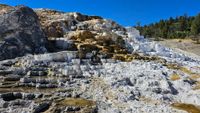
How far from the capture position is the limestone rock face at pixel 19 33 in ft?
230

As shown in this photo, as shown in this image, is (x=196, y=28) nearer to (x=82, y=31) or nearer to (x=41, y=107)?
(x=82, y=31)

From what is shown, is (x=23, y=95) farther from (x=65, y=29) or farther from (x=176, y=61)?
(x=65, y=29)

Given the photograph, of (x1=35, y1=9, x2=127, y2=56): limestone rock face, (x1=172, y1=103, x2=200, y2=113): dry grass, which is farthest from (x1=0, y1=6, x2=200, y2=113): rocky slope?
(x1=35, y1=9, x2=127, y2=56): limestone rock face

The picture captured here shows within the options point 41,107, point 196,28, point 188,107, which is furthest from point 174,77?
point 196,28

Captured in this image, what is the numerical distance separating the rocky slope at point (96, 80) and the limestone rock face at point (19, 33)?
0.91 feet

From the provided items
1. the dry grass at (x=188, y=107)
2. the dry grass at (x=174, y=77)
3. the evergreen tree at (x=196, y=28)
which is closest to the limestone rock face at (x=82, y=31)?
the dry grass at (x=174, y=77)

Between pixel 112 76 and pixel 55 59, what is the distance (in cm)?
1089

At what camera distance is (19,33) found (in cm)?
7400

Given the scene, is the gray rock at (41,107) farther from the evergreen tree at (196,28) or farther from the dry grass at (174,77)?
the evergreen tree at (196,28)

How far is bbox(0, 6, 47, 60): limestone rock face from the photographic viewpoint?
230 ft

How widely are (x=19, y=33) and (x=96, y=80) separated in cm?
2126

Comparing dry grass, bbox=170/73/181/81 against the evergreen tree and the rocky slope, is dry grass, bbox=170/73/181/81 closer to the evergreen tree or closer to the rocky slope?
the rocky slope

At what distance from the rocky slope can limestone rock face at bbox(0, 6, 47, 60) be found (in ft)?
0.91

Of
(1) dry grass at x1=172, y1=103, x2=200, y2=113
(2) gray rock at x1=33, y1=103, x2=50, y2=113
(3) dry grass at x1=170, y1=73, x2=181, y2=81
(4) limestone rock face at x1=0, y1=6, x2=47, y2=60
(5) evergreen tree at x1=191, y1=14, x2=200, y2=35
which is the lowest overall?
(1) dry grass at x1=172, y1=103, x2=200, y2=113
